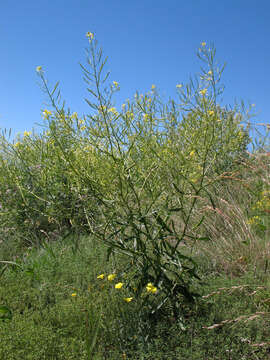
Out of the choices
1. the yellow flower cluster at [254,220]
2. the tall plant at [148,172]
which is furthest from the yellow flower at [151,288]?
the yellow flower cluster at [254,220]

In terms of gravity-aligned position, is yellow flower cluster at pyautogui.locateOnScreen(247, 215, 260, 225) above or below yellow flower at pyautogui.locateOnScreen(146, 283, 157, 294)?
above

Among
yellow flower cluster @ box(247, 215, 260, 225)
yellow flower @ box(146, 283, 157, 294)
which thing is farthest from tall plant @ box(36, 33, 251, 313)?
yellow flower cluster @ box(247, 215, 260, 225)

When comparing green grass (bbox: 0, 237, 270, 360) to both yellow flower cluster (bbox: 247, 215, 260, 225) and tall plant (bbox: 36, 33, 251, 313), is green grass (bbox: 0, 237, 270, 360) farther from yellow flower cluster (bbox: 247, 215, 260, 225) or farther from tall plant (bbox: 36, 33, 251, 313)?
yellow flower cluster (bbox: 247, 215, 260, 225)

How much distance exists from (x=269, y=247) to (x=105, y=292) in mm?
1576

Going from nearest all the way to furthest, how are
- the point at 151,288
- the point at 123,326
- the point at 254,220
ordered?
the point at 151,288 < the point at 123,326 < the point at 254,220

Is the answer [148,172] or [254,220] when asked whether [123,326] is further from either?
[254,220]

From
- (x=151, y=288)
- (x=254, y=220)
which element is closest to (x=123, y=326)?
(x=151, y=288)

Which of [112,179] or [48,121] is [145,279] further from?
[48,121]

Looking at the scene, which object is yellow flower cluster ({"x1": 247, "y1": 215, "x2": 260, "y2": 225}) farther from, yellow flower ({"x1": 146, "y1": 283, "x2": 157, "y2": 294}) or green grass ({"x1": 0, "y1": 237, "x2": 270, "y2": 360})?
yellow flower ({"x1": 146, "y1": 283, "x2": 157, "y2": 294})

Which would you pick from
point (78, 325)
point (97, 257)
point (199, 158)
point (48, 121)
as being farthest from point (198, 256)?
point (48, 121)

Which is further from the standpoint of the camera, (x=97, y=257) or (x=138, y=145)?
(x=97, y=257)

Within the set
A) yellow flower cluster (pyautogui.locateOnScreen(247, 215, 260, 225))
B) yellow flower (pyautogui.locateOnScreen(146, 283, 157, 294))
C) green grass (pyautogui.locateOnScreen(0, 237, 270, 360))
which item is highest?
yellow flower cluster (pyautogui.locateOnScreen(247, 215, 260, 225))

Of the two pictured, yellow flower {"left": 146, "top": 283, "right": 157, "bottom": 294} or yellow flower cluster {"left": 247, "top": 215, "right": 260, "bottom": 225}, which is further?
yellow flower cluster {"left": 247, "top": 215, "right": 260, "bottom": 225}

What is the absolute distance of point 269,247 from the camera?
322cm
